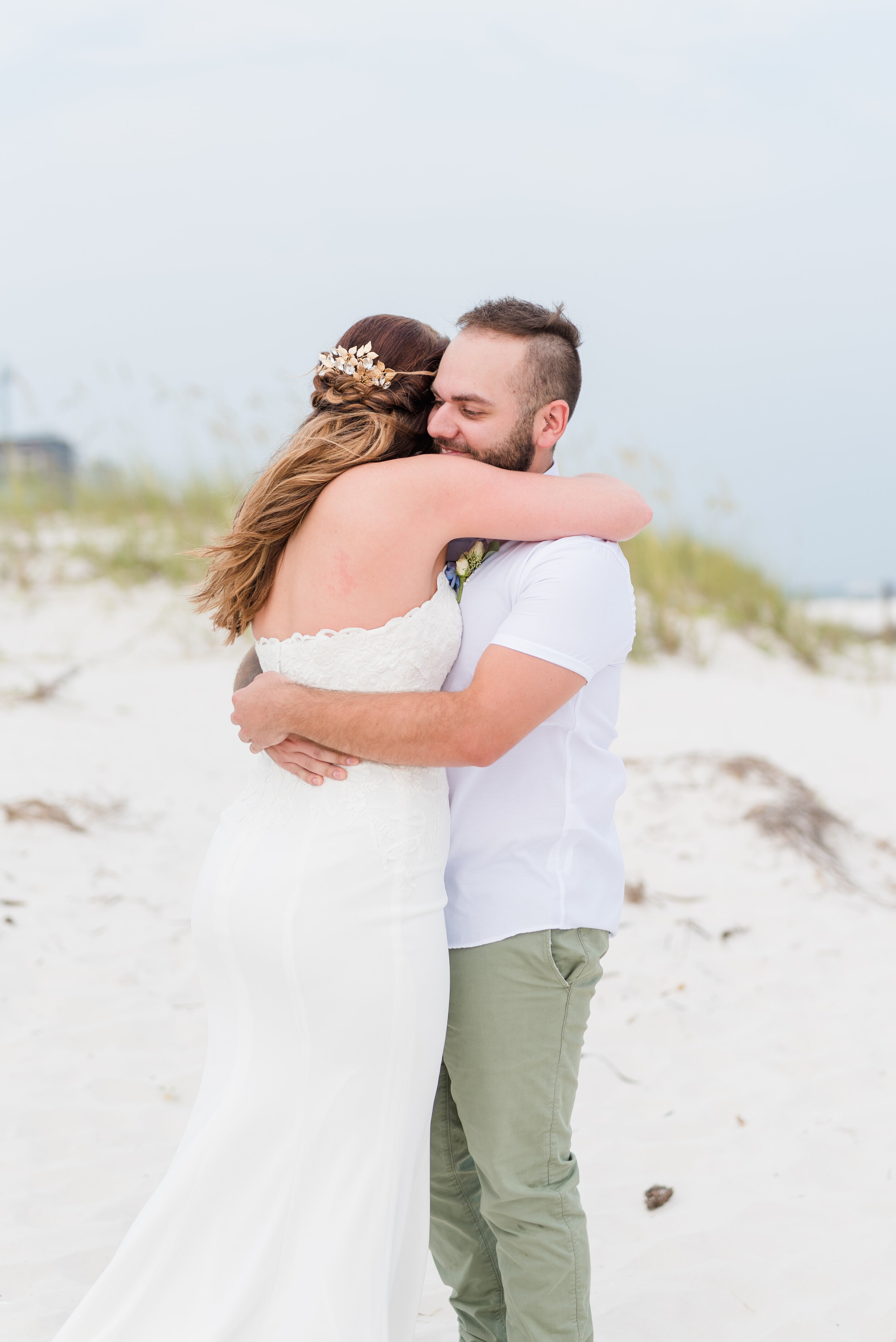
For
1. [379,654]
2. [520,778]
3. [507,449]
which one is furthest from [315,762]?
[507,449]

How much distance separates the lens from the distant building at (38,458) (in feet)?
34.7

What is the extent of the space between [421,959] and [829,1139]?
7.18ft

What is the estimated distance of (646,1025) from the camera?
4.11m

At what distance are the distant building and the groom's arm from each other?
31.4ft

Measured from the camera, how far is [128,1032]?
3791 millimetres

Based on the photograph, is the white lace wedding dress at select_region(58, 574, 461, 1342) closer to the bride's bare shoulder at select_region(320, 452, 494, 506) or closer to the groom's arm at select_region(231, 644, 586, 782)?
the groom's arm at select_region(231, 644, 586, 782)

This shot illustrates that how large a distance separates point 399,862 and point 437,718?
0.82ft

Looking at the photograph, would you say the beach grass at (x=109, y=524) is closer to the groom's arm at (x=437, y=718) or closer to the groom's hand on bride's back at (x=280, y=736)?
the groom's hand on bride's back at (x=280, y=736)

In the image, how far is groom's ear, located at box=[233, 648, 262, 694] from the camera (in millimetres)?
2297

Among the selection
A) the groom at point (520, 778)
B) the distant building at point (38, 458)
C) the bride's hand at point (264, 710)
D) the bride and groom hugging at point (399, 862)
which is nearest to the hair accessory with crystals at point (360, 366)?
the bride and groom hugging at point (399, 862)

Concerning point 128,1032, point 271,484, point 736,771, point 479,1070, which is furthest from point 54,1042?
point 736,771

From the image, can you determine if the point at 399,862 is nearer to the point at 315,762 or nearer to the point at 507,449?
the point at 315,762

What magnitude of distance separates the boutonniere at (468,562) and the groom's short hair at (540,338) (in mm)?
261

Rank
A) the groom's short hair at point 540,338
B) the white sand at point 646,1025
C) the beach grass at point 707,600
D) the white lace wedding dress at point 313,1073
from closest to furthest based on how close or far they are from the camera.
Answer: the white lace wedding dress at point 313,1073 → the groom's short hair at point 540,338 → the white sand at point 646,1025 → the beach grass at point 707,600
